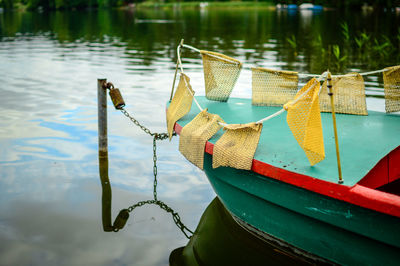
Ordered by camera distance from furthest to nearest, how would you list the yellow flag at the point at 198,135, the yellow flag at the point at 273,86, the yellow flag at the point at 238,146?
the yellow flag at the point at 273,86 → the yellow flag at the point at 198,135 → the yellow flag at the point at 238,146

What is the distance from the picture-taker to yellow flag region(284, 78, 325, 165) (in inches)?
165

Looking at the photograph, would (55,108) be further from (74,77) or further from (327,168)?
(327,168)

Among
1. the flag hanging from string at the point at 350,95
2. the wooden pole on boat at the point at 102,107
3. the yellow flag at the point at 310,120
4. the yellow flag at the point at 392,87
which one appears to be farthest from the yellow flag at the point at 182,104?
the yellow flag at the point at 392,87

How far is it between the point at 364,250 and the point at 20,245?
3842mm

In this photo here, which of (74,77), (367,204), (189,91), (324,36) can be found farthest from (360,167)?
(324,36)

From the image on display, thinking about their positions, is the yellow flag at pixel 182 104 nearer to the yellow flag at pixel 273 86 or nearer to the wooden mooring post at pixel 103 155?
the yellow flag at pixel 273 86

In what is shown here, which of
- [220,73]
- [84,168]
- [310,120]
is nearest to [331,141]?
[310,120]

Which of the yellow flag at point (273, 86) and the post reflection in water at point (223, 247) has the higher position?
the yellow flag at point (273, 86)

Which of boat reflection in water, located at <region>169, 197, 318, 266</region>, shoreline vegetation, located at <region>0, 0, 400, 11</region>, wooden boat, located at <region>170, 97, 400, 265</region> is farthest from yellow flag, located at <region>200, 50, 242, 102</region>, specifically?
shoreline vegetation, located at <region>0, 0, 400, 11</region>

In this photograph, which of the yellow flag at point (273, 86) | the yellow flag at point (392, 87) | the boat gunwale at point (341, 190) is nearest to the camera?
the boat gunwale at point (341, 190)

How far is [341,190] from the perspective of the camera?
3.88 meters

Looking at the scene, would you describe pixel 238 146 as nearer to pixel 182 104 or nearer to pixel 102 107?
pixel 182 104

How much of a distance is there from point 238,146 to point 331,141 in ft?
3.63

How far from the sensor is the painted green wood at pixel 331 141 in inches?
168
